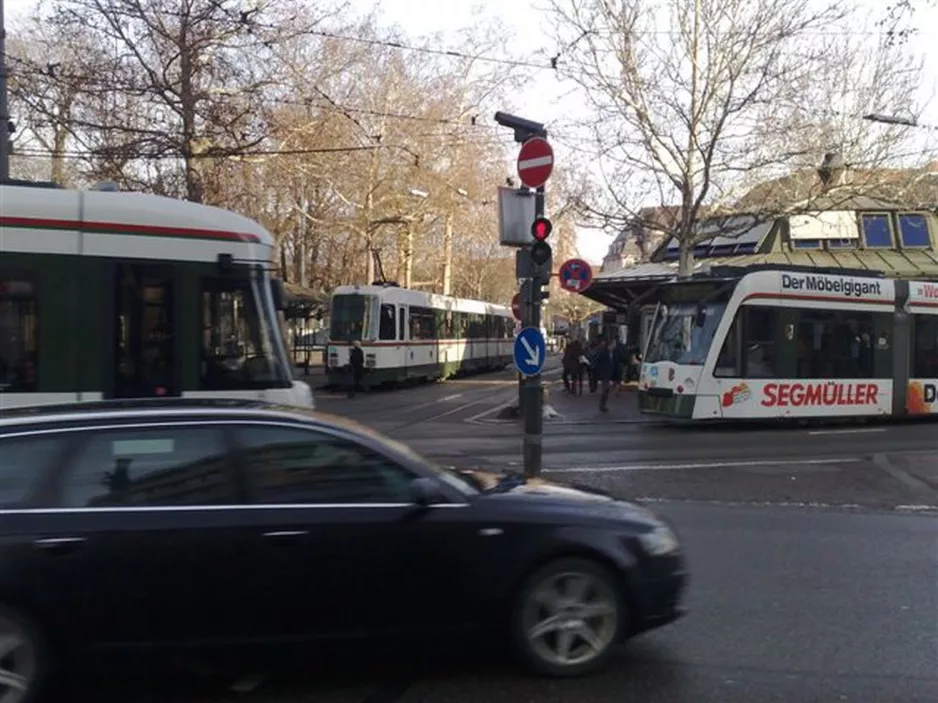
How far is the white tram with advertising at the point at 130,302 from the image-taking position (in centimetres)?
834

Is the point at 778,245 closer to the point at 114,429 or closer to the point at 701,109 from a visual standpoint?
the point at 701,109

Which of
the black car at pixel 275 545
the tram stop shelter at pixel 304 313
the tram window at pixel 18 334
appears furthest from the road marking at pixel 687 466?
the tram stop shelter at pixel 304 313

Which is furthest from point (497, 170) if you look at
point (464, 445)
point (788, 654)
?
point (788, 654)

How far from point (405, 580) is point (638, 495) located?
267 inches

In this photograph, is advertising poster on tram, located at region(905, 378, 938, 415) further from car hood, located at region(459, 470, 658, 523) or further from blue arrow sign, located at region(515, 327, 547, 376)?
car hood, located at region(459, 470, 658, 523)

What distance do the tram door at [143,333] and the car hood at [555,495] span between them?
4.30 meters

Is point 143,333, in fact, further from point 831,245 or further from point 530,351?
point 831,245

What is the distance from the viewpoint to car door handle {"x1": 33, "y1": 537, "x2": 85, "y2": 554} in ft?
13.5

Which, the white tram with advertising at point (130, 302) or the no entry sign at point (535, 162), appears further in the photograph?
the no entry sign at point (535, 162)

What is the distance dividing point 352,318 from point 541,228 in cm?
1889

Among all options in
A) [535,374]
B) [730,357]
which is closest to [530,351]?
[535,374]

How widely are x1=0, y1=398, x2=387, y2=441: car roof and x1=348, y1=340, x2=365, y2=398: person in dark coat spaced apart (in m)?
22.8

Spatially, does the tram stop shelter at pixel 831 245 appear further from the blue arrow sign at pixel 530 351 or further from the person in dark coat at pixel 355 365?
the blue arrow sign at pixel 530 351

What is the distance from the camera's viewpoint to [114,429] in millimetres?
4422
